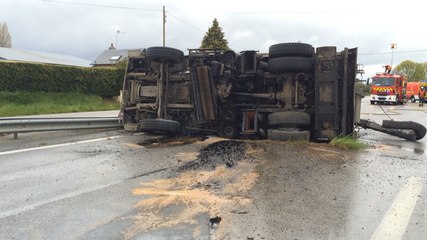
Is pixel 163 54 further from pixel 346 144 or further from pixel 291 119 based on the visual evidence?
pixel 346 144

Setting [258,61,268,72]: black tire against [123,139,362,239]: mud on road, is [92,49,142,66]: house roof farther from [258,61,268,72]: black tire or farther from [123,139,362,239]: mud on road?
[123,139,362,239]: mud on road

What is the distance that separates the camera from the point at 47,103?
21.4 metres

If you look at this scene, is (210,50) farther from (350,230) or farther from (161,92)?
(350,230)

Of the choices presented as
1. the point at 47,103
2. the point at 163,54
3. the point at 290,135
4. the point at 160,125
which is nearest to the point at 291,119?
the point at 290,135

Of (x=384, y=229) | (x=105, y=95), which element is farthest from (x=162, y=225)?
(x=105, y=95)

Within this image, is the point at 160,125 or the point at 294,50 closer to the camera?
the point at 294,50

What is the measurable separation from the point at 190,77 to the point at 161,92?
79cm

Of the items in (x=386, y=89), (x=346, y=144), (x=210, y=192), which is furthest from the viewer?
(x=386, y=89)

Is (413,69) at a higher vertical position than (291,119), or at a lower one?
higher

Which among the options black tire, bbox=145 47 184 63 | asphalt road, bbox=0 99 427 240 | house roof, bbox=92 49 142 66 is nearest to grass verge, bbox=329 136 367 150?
asphalt road, bbox=0 99 427 240

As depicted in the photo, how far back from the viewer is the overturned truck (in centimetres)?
830

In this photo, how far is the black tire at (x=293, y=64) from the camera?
27.2ft

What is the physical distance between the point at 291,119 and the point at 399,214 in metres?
4.14

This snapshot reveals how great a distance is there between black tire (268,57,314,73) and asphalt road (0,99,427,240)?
5.46 feet
